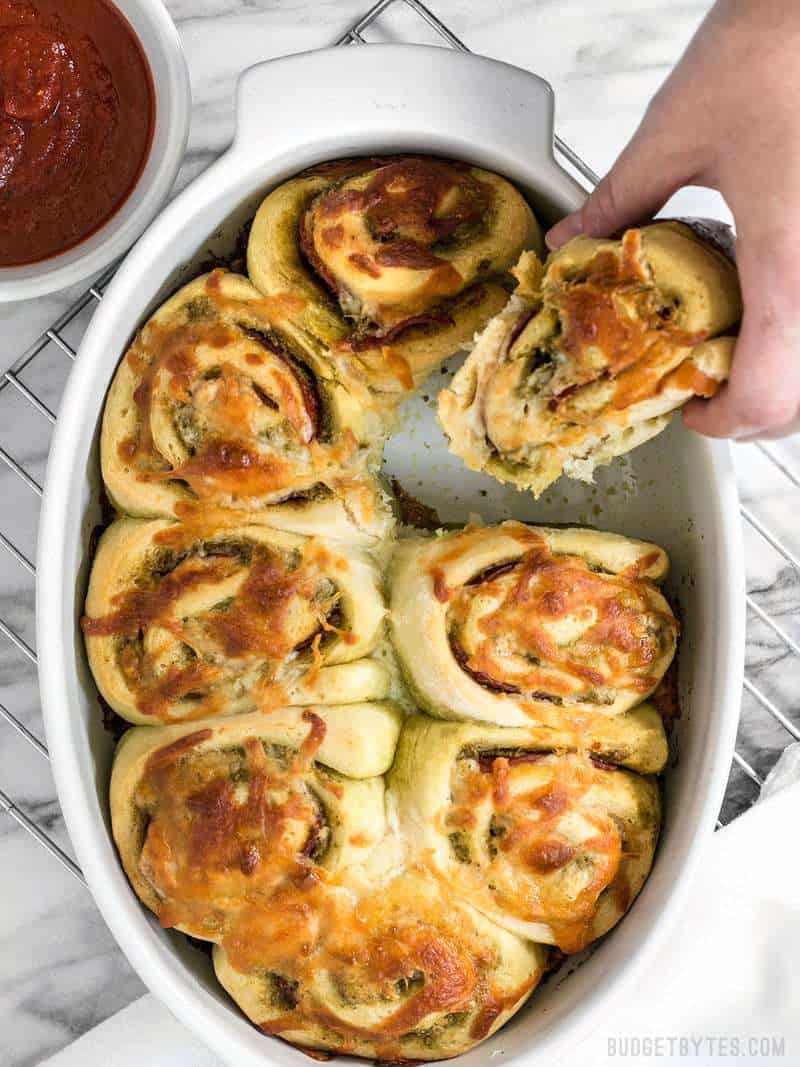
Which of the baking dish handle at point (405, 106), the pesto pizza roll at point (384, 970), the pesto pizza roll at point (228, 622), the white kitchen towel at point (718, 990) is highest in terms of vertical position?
the baking dish handle at point (405, 106)

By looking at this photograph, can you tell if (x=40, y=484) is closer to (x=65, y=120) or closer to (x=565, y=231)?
(x=65, y=120)

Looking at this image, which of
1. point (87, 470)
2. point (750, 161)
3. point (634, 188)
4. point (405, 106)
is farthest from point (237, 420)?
point (750, 161)

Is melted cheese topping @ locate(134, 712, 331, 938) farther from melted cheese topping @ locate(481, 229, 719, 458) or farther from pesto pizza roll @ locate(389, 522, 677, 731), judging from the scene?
melted cheese topping @ locate(481, 229, 719, 458)

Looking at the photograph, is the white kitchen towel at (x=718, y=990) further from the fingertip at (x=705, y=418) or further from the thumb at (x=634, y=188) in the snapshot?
the thumb at (x=634, y=188)

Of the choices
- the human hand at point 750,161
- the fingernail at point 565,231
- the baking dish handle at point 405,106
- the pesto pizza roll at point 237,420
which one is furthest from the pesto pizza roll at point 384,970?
the baking dish handle at point 405,106

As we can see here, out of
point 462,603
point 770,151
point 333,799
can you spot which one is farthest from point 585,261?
point 333,799

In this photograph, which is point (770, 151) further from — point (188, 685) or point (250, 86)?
point (188, 685)

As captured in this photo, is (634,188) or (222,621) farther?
(222,621)
